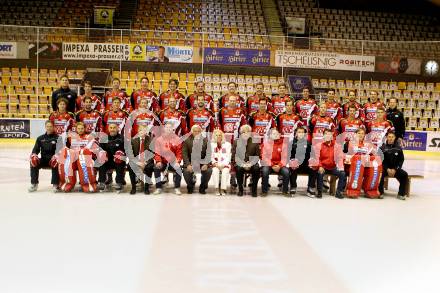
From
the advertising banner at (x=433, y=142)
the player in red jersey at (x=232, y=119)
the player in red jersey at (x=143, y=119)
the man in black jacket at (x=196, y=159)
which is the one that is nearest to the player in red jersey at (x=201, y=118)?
the player in red jersey at (x=232, y=119)

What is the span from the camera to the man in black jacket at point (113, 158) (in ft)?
24.9

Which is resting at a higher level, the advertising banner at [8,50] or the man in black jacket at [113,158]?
the advertising banner at [8,50]

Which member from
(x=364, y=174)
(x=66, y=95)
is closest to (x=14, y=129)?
(x=66, y=95)

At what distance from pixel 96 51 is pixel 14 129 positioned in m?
4.22

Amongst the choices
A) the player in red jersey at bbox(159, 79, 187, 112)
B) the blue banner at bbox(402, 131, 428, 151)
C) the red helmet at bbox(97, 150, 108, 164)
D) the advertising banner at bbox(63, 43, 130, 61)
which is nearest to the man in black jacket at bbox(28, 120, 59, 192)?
the red helmet at bbox(97, 150, 108, 164)

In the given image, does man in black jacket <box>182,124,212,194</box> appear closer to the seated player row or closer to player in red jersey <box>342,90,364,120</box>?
the seated player row

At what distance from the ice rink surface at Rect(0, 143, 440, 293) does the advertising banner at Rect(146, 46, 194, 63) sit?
10.6 meters

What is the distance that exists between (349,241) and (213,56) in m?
13.4

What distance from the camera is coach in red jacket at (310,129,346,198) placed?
7785mm

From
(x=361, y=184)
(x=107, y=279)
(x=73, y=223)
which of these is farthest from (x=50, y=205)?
(x=361, y=184)

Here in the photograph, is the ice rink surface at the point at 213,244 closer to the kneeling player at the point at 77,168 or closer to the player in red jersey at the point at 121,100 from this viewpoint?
the kneeling player at the point at 77,168

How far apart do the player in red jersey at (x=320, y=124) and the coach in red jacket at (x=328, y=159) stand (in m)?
0.68

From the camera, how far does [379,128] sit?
28.8ft

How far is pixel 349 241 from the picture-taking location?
5160mm
